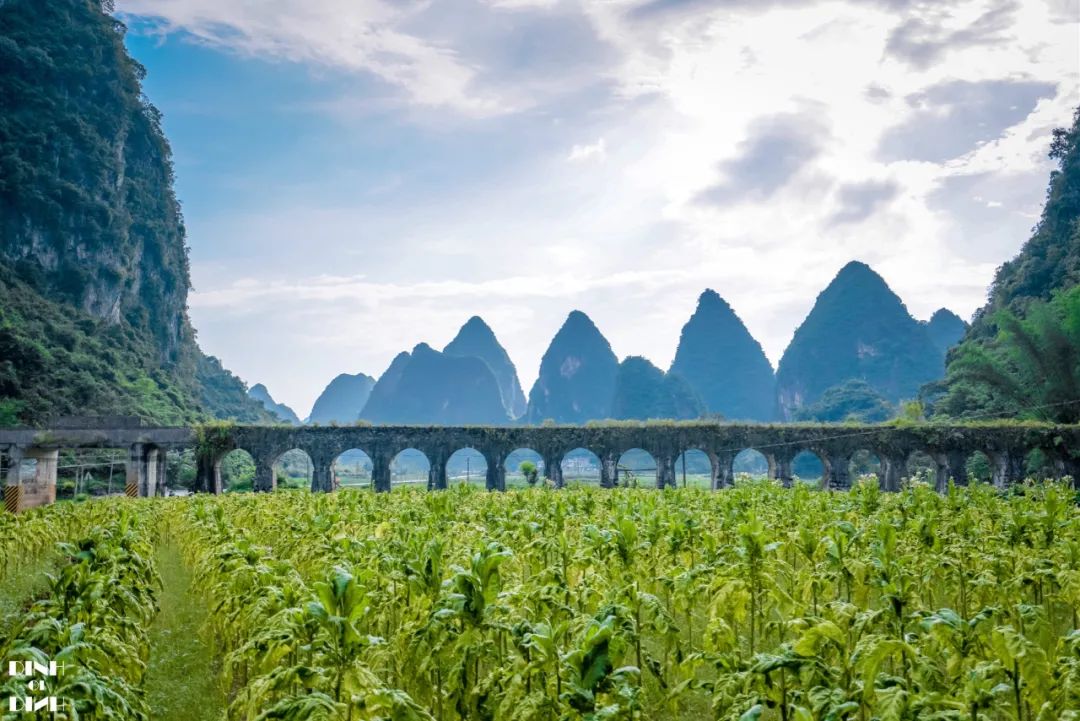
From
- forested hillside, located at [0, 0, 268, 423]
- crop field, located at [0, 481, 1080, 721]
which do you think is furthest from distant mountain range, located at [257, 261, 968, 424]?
crop field, located at [0, 481, 1080, 721]

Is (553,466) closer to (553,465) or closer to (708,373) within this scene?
(553,465)

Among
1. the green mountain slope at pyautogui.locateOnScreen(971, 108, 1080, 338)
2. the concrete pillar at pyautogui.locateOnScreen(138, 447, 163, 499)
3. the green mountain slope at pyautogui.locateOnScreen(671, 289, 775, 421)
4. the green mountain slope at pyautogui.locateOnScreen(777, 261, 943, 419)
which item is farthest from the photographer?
the green mountain slope at pyautogui.locateOnScreen(671, 289, 775, 421)

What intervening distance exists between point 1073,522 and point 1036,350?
2720cm

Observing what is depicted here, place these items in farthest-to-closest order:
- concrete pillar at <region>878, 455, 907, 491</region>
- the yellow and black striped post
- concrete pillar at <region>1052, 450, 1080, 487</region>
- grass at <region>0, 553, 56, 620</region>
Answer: concrete pillar at <region>878, 455, 907, 491</region>
concrete pillar at <region>1052, 450, 1080, 487</region>
the yellow and black striped post
grass at <region>0, 553, 56, 620</region>

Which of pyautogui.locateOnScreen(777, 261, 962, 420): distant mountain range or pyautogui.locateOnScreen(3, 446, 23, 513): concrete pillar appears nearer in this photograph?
pyautogui.locateOnScreen(3, 446, 23, 513): concrete pillar

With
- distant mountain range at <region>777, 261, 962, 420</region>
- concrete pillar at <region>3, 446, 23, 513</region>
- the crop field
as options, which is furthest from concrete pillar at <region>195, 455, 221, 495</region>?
distant mountain range at <region>777, 261, 962, 420</region>

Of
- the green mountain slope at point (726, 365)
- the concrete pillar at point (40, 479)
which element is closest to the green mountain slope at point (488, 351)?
the green mountain slope at point (726, 365)

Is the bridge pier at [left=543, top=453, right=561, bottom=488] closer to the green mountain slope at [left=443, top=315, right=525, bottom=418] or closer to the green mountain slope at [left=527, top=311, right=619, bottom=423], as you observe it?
the green mountain slope at [left=527, top=311, right=619, bottom=423]

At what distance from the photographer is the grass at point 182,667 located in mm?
5883

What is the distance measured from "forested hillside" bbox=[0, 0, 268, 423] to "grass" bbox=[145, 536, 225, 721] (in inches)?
1373

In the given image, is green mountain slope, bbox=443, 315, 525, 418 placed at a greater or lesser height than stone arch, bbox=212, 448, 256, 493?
greater

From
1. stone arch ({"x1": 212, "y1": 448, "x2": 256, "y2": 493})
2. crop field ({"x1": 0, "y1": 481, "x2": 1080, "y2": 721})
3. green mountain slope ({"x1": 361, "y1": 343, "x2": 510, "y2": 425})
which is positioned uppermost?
green mountain slope ({"x1": 361, "y1": 343, "x2": 510, "y2": 425})

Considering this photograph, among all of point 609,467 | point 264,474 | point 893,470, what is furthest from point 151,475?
point 893,470

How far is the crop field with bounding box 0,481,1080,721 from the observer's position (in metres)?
3.13
